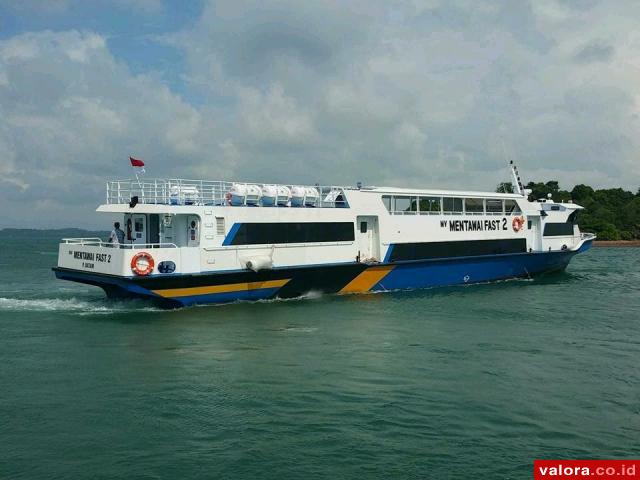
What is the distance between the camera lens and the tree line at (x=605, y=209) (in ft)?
257

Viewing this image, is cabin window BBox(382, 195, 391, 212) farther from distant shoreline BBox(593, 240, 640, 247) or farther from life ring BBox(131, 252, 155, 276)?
distant shoreline BBox(593, 240, 640, 247)

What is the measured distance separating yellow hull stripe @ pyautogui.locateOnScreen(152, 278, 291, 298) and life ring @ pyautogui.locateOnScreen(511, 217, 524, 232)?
41.3 feet

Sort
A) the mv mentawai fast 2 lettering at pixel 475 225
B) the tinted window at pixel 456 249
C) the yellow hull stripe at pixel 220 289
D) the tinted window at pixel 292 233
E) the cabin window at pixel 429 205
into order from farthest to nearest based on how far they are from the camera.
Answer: the mv mentawai fast 2 lettering at pixel 475 225 < the cabin window at pixel 429 205 < the tinted window at pixel 456 249 < the tinted window at pixel 292 233 < the yellow hull stripe at pixel 220 289

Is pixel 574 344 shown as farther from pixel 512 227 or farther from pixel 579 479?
pixel 512 227

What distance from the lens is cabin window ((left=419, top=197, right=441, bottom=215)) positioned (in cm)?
2445

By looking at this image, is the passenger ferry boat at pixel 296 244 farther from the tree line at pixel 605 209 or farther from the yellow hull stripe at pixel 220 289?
the tree line at pixel 605 209

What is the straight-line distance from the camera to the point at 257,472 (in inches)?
273

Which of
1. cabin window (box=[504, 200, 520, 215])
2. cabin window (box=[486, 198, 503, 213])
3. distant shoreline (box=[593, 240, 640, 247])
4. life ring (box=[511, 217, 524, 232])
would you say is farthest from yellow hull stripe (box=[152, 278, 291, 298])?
distant shoreline (box=[593, 240, 640, 247])

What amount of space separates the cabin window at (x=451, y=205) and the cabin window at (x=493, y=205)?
1.95 meters

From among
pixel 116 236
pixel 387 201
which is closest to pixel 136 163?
pixel 116 236

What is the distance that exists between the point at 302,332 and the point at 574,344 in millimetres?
6649

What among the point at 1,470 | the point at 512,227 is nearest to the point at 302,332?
the point at 1,470

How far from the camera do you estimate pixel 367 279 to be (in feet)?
72.5

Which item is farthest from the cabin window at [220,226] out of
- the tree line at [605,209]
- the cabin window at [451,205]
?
the tree line at [605,209]
